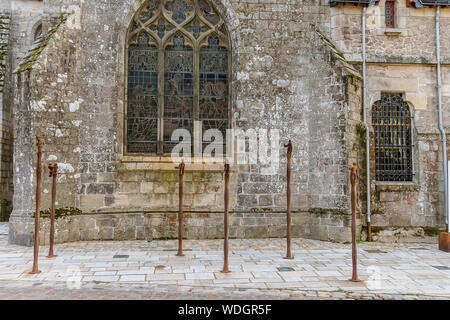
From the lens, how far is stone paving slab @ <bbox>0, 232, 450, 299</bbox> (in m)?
5.54

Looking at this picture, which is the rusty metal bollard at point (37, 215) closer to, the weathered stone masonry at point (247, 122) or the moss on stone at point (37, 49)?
the weathered stone masonry at point (247, 122)

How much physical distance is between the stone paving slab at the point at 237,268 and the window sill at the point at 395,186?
150 cm

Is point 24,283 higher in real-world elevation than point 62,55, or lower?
lower

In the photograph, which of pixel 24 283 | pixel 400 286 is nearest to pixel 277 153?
pixel 400 286

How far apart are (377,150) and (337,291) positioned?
5.82m

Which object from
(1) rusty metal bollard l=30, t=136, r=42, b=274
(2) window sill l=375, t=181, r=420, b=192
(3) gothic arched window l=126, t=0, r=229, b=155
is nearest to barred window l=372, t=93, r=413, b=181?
(2) window sill l=375, t=181, r=420, b=192

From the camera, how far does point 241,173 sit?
973 cm

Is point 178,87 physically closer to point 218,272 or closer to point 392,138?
point 218,272

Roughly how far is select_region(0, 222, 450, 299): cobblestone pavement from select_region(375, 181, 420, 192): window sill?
62.9 inches

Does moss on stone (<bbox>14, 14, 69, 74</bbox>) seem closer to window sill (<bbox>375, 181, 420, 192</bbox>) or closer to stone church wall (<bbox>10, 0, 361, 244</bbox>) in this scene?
stone church wall (<bbox>10, 0, 361, 244</bbox>)

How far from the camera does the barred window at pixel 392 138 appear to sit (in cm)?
1021

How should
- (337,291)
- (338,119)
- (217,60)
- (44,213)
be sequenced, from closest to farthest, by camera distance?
(337,291) < (44,213) < (338,119) < (217,60)

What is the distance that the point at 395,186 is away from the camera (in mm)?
9938

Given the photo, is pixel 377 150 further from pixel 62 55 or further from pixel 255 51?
pixel 62 55
